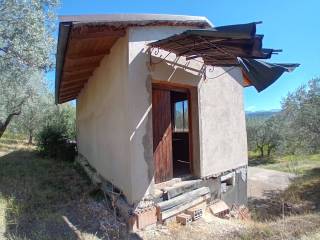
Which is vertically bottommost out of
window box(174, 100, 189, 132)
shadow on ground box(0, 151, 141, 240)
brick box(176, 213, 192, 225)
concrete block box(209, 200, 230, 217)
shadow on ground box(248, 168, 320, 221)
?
shadow on ground box(248, 168, 320, 221)

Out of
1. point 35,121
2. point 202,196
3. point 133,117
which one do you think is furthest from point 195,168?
point 35,121

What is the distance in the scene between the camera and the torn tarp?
5676 mm

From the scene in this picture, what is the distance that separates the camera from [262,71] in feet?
19.1

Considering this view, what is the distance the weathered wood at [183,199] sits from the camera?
20.6ft

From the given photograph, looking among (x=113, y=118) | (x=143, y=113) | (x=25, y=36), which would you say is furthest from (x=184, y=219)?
(x=25, y=36)

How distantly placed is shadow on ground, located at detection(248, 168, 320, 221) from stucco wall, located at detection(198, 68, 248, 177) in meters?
2.33

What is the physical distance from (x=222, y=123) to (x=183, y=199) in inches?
112

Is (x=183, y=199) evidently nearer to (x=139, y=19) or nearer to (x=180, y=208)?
(x=180, y=208)

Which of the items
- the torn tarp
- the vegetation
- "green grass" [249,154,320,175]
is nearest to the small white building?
the torn tarp

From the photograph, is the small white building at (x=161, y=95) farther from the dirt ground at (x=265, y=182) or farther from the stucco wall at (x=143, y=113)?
the dirt ground at (x=265, y=182)

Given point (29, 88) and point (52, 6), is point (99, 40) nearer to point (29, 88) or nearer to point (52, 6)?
point (52, 6)

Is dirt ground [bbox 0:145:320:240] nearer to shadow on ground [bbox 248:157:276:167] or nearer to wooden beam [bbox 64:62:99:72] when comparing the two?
wooden beam [bbox 64:62:99:72]

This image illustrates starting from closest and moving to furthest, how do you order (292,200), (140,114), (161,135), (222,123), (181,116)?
1. (140,114)
2. (161,135)
3. (222,123)
4. (181,116)
5. (292,200)

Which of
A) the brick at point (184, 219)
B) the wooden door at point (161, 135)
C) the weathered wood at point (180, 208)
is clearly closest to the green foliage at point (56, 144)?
the wooden door at point (161, 135)
